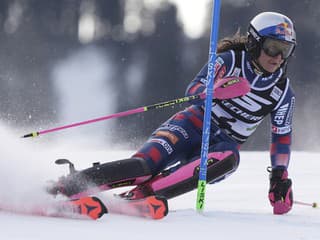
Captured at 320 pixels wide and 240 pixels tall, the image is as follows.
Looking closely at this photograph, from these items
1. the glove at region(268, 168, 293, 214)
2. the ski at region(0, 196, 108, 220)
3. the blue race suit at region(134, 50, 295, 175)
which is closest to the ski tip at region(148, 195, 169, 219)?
the ski at region(0, 196, 108, 220)

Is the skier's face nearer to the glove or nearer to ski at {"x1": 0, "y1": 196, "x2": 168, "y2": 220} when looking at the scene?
the glove

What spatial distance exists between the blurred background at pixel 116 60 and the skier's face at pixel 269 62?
899 cm

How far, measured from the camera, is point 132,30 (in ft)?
49.0

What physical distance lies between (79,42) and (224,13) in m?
3.64

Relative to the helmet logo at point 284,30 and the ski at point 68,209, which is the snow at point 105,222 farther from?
the helmet logo at point 284,30

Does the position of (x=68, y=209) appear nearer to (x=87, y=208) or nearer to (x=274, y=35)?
(x=87, y=208)

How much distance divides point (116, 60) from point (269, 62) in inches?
463

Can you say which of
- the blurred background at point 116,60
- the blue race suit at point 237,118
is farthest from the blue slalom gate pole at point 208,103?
the blurred background at point 116,60

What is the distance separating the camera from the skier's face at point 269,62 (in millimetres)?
3594

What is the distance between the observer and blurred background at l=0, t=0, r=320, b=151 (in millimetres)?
13352

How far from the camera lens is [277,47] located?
3.55m

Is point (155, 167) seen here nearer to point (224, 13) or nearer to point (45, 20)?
point (224, 13)

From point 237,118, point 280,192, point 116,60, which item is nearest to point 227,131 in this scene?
point 237,118

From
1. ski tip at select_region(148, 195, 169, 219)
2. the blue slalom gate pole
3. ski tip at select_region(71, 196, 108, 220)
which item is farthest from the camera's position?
the blue slalom gate pole
